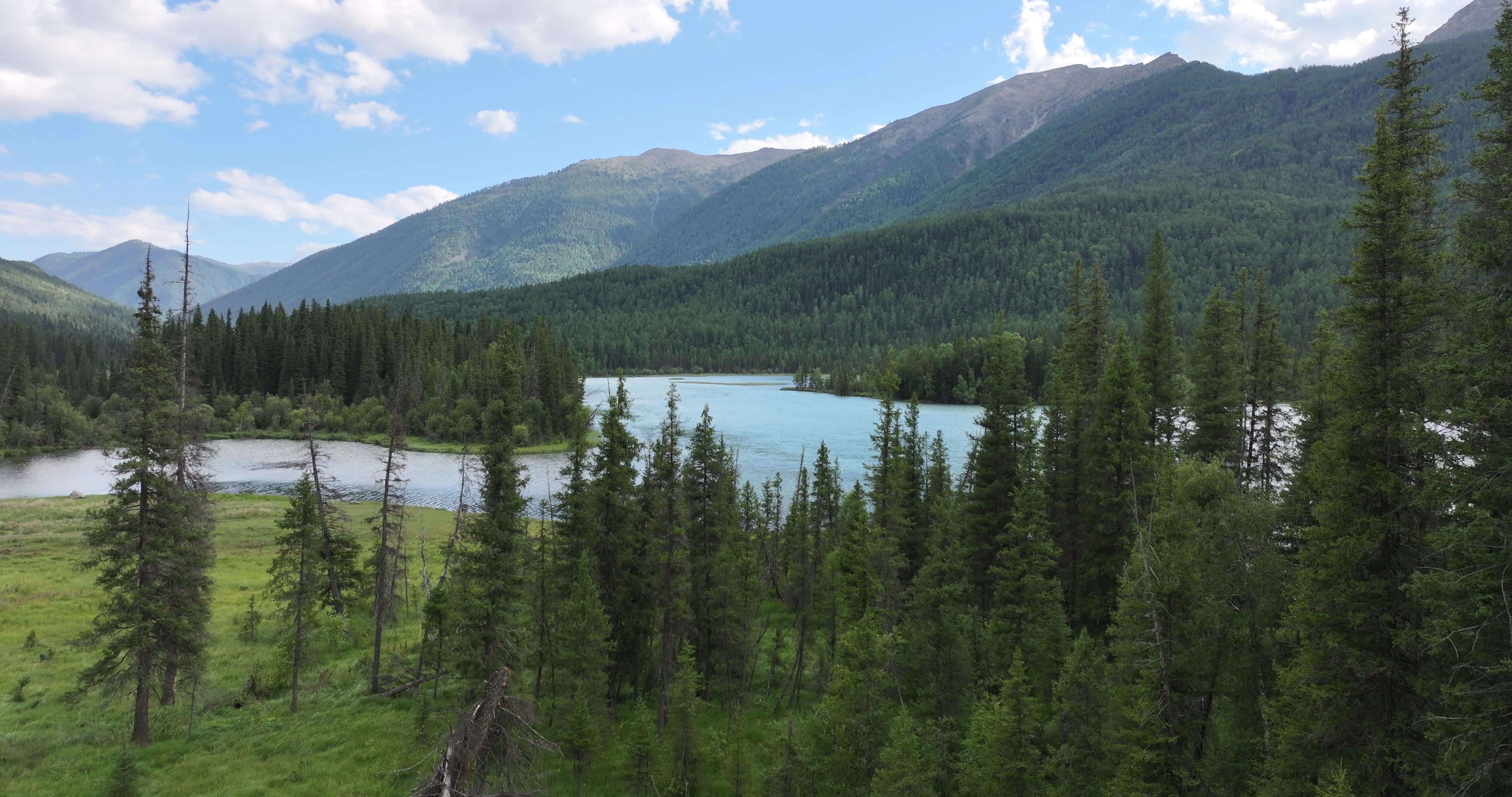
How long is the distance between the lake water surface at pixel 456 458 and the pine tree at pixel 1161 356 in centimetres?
2920

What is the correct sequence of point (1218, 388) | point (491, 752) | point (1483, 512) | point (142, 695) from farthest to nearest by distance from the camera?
point (1218, 388)
point (142, 695)
point (1483, 512)
point (491, 752)

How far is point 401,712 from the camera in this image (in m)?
30.3

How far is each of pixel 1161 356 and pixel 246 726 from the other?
4310 centimetres

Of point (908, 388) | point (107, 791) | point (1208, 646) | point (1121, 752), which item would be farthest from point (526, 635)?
point (908, 388)

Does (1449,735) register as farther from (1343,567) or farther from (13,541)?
(13,541)

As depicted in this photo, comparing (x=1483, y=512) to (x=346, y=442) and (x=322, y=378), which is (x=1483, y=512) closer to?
(x=346, y=442)

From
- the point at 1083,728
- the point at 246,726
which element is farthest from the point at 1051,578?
the point at 246,726

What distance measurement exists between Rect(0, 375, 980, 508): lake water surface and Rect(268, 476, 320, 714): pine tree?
26.0m

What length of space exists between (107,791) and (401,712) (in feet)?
38.2

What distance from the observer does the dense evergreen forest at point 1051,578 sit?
12750mm

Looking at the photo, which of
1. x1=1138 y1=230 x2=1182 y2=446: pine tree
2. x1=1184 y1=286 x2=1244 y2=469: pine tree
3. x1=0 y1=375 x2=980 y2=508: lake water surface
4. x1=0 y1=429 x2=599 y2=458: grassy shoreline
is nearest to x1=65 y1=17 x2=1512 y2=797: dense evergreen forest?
x1=1184 y1=286 x2=1244 y2=469: pine tree

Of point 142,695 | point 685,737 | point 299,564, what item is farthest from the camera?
point 299,564

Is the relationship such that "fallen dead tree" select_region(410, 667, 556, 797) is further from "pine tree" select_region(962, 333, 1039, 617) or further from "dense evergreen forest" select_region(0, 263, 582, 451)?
"dense evergreen forest" select_region(0, 263, 582, 451)

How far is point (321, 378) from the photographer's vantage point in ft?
473
